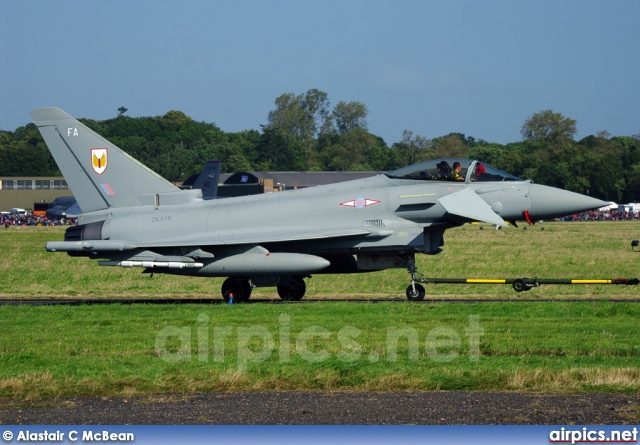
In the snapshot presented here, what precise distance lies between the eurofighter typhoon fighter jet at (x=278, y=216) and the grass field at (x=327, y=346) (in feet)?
4.98

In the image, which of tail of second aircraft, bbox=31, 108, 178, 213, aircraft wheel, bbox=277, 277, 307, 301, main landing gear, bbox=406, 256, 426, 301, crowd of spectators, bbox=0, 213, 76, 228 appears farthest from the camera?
crowd of spectators, bbox=0, 213, 76, 228

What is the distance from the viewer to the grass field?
9.84m

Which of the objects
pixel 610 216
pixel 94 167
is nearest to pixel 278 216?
pixel 94 167

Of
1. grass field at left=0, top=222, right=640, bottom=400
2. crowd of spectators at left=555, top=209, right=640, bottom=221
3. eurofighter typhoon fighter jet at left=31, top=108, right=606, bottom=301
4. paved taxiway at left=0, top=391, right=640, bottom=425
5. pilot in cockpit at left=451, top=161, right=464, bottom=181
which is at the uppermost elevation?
crowd of spectators at left=555, top=209, right=640, bottom=221

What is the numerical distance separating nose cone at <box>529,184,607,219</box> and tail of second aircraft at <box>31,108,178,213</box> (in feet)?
27.1

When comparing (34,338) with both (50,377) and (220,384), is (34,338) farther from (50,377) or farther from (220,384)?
(220,384)

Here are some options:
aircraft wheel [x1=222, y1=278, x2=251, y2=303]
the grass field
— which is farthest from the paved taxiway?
aircraft wheel [x1=222, y1=278, x2=251, y2=303]

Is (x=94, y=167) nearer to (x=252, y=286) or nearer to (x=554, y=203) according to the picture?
(x=252, y=286)

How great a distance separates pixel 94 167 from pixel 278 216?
14.4 feet

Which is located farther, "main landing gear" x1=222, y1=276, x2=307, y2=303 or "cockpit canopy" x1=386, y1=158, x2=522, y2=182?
"main landing gear" x1=222, y1=276, x2=307, y2=303

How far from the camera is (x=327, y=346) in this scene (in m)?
12.5

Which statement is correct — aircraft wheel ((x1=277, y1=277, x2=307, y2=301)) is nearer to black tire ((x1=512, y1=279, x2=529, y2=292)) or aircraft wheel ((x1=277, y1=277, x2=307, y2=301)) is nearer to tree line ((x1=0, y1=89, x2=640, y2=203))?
black tire ((x1=512, y1=279, x2=529, y2=292))

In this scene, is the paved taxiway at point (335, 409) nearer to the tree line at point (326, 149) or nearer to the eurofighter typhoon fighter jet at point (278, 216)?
the eurofighter typhoon fighter jet at point (278, 216)

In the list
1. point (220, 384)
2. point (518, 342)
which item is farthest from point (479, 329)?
point (220, 384)
